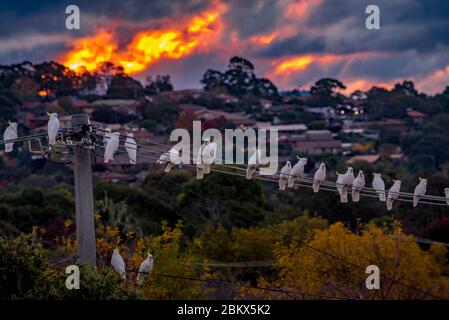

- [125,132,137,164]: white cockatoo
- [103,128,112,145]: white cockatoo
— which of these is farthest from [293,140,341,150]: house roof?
[103,128,112,145]: white cockatoo

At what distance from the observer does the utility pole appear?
13.5 m

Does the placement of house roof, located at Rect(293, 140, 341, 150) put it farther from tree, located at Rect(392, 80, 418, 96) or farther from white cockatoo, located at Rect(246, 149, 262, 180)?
white cockatoo, located at Rect(246, 149, 262, 180)

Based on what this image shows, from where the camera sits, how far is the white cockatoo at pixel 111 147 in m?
14.1

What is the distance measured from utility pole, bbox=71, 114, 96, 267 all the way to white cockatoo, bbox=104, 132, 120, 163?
502 millimetres

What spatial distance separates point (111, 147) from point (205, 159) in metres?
1.25

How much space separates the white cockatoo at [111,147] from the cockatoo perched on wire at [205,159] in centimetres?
109

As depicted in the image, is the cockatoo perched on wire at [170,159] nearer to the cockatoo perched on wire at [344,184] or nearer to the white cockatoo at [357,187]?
the cockatoo perched on wire at [344,184]

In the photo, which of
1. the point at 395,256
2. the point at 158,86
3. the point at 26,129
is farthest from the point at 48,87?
the point at 395,256

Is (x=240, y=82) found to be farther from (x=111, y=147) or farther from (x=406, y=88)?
(x=111, y=147)

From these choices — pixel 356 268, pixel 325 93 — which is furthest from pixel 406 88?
pixel 356 268

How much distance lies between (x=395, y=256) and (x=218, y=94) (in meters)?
93.9

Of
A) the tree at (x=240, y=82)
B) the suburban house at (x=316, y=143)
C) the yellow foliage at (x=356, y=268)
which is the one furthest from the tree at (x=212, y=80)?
the yellow foliage at (x=356, y=268)

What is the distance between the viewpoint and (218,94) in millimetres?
122312

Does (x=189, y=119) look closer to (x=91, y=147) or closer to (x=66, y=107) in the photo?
(x=66, y=107)
